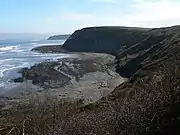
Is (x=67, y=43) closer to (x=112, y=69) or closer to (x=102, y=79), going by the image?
(x=112, y=69)

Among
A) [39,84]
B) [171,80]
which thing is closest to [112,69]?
[39,84]

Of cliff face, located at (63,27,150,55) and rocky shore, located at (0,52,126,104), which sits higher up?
cliff face, located at (63,27,150,55)

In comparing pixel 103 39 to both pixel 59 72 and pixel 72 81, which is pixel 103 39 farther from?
pixel 72 81

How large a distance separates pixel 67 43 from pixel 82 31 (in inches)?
291

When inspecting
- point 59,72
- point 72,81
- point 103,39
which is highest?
point 103,39

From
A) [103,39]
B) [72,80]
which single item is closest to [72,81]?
[72,80]

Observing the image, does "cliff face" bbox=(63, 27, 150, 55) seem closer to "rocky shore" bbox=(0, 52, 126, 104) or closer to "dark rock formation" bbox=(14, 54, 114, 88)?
"dark rock formation" bbox=(14, 54, 114, 88)

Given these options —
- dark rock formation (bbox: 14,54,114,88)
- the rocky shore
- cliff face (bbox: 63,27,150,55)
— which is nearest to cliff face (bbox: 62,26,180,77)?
cliff face (bbox: 63,27,150,55)

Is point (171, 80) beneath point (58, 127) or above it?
above

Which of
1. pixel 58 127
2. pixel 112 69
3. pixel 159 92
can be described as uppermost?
pixel 159 92

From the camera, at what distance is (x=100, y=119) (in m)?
11.5

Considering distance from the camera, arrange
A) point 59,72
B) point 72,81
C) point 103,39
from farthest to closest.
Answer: point 103,39 → point 59,72 → point 72,81

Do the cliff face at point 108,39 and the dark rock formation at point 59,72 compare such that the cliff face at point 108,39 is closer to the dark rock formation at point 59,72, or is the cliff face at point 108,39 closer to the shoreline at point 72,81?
the dark rock formation at point 59,72

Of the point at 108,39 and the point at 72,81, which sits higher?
the point at 108,39
